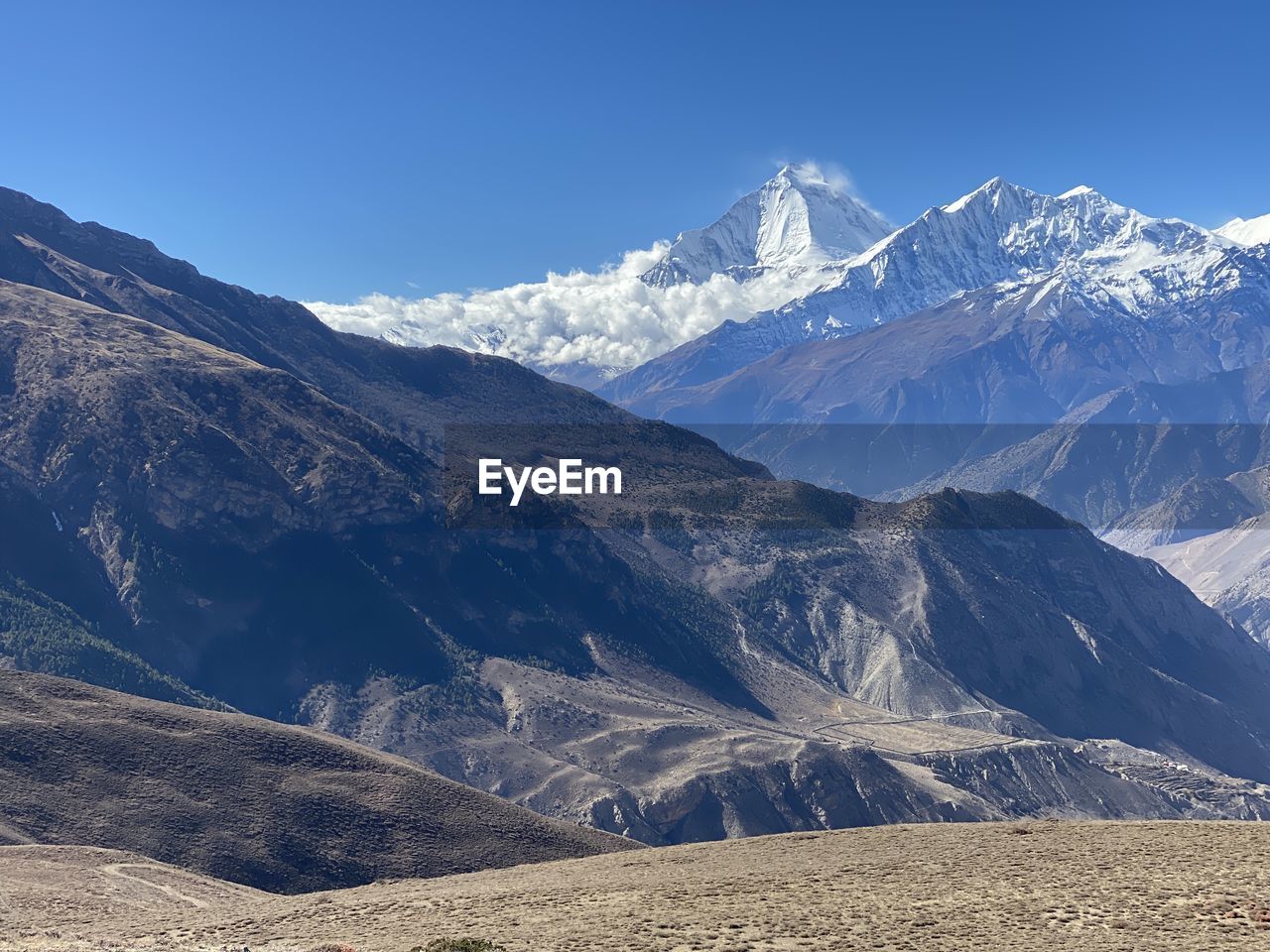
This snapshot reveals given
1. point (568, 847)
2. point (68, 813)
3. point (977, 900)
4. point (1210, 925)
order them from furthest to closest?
point (568, 847) → point (68, 813) → point (977, 900) → point (1210, 925)

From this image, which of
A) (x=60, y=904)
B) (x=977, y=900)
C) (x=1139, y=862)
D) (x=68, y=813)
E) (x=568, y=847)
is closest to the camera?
(x=977, y=900)

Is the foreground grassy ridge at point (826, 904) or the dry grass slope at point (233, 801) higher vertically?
the foreground grassy ridge at point (826, 904)

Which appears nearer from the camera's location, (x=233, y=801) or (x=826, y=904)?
(x=826, y=904)

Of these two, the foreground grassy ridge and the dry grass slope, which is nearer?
the foreground grassy ridge

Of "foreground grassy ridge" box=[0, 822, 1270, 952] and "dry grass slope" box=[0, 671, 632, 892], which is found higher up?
"foreground grassy ridge" box=[0, 822, 1270, 952]

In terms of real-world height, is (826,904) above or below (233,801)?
above

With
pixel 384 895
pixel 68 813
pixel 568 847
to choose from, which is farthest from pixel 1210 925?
pixel 68 813

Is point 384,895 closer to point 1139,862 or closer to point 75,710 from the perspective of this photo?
point 1139,862

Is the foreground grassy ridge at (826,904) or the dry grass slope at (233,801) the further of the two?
the dry grass slope at (233,801)
